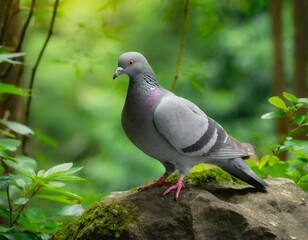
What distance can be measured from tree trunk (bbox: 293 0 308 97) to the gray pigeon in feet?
7.39

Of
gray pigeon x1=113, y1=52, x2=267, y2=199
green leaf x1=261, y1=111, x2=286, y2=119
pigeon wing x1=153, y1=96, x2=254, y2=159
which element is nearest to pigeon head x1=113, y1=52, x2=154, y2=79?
gray pigeon x1=113, y1=52, x2=267, y2=199

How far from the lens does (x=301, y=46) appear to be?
461 centimetres

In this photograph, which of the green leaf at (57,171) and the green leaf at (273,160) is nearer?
the green leaf at (57,171)

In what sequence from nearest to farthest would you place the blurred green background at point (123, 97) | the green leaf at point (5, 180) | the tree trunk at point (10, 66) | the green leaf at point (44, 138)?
1. the green leaf at point (5, 180)
2. the tree trunk at point (10, 66)
3. the green leaf at point (44, 138)
4. the blurred green background at point (123, 97)

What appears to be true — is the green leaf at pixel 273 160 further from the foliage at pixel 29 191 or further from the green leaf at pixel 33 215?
the green leaf at pixel 33 215

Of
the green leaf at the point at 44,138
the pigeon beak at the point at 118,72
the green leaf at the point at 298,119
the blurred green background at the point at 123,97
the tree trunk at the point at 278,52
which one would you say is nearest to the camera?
the pigeon beak at the point at 118,72

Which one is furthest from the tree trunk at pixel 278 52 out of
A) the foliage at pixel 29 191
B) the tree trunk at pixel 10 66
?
the foliage at pixel 29 191

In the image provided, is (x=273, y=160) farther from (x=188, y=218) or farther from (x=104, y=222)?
(x=104, y=222)

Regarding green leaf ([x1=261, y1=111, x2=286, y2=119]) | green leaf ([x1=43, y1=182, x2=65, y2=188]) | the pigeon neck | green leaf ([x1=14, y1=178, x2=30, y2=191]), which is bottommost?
green leaf ([x1=14, y1=178, x2=30, y2=191])

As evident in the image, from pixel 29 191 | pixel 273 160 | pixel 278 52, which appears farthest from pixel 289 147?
pixel 278 52

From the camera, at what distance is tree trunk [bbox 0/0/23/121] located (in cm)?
344

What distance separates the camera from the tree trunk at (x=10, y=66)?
344 cm

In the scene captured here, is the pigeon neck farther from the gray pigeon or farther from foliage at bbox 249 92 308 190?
foliage at bbox 249 92 308 190

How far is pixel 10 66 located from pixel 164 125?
4.35 ft
